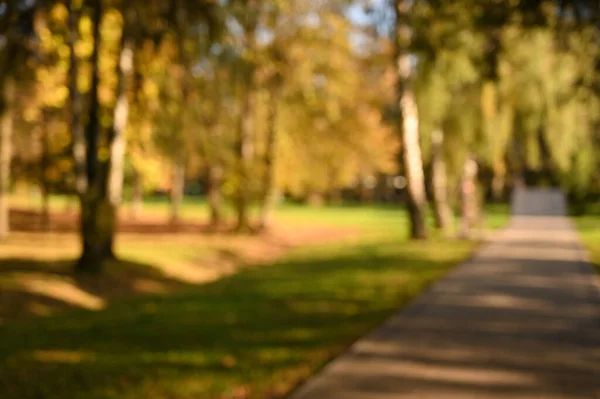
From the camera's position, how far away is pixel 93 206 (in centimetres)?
1526

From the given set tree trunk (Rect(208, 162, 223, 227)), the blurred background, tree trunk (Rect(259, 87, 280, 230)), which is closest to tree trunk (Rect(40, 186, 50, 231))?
the blurred background

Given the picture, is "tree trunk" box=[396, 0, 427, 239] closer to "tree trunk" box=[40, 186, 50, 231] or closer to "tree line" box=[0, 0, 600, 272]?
"tree line" box=[0, 0, 600, 272]

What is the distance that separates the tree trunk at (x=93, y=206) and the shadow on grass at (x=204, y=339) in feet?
5.41

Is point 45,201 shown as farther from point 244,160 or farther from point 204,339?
point 204,339

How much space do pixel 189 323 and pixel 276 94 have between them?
1853 centimetres

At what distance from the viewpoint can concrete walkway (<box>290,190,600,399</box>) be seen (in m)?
7.00

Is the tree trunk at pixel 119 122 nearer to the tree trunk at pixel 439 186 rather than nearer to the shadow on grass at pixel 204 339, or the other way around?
the shadow on grass at pixel 204 339

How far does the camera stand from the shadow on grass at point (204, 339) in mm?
7363

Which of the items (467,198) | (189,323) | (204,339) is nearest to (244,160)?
(467,198)

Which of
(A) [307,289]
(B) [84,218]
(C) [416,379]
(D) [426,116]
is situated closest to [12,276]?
(B) [84,218]

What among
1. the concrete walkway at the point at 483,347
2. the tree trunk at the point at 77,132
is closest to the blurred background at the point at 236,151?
the tree trunk at the point at 77,132

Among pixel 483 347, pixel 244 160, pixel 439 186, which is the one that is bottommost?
pixel 483 347

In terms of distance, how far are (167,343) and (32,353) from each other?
1.38m

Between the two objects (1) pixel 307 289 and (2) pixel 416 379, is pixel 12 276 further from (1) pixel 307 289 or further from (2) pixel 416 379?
(2) pixel 416 379
